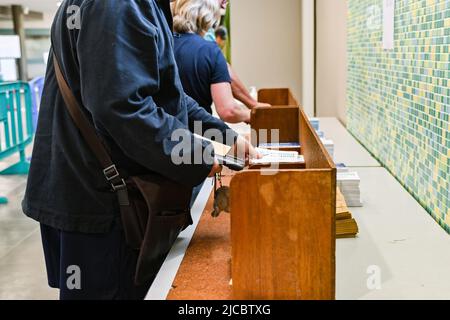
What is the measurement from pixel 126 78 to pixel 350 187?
957 millimetres

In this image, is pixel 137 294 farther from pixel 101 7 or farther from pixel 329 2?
pixel 329 2

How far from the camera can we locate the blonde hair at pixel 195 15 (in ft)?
7.29

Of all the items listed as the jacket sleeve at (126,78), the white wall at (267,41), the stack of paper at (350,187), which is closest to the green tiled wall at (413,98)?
the stack of paper at (350,187)

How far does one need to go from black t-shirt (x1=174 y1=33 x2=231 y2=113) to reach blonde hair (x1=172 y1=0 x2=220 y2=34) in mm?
34

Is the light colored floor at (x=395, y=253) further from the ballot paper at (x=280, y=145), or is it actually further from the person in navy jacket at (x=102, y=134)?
Result: the person in navy jacket at (x=102, y=134)

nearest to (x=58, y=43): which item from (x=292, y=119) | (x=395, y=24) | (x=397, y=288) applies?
(x=397, y=288)

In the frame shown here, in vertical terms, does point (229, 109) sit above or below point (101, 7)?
below

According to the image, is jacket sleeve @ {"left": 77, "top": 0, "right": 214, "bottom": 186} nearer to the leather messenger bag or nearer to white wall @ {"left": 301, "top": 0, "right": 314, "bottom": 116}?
the leather messenger bag

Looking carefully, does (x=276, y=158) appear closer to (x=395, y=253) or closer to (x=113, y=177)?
(x=395, y=253)

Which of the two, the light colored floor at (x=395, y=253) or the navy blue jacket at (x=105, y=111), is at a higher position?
the navy blue jacket at (x=105, y=111)

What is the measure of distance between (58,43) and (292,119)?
1.12 m

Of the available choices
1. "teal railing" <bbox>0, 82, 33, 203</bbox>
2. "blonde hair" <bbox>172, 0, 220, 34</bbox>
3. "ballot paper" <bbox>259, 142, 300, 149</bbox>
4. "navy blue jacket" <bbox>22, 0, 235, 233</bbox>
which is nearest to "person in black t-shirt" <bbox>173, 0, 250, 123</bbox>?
"blonde hair" <bbox>172, 0, 220, 34</bbox>

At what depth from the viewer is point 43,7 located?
66.8 ft

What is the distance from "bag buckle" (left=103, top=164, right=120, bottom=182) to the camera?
4.04 ft
